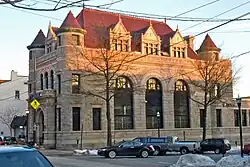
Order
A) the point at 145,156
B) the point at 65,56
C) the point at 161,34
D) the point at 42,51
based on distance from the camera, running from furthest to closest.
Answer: the point at 161,34 < the point at 42,51 < the point at 65,56 < the point at 145,156

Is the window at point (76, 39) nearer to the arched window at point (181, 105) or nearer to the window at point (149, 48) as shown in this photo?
the window at point (149, 48)

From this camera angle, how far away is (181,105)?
59438mm

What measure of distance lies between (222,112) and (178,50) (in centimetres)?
1136

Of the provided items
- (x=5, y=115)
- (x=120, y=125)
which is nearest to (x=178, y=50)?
(x=120, y=125)

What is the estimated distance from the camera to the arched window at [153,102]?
185ft

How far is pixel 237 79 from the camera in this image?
6066cm

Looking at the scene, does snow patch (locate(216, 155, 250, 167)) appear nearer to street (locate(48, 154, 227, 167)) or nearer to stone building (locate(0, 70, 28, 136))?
street (locate(48, 154, 227, 167))

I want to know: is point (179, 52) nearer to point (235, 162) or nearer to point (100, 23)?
point (100, 23)

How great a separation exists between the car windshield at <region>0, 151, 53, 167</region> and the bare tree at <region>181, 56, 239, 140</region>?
48.2m

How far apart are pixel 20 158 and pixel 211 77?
50.1 metres

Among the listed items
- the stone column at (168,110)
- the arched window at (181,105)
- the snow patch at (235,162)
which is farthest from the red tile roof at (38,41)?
the snow patch at (235,162)

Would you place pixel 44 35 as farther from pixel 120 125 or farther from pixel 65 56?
pixel 120 125

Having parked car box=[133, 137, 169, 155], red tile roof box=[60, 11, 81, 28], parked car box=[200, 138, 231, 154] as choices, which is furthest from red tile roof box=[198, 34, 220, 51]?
parked car box=[133, 137, 169, 155]

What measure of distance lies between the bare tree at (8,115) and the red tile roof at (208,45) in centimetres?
3335
